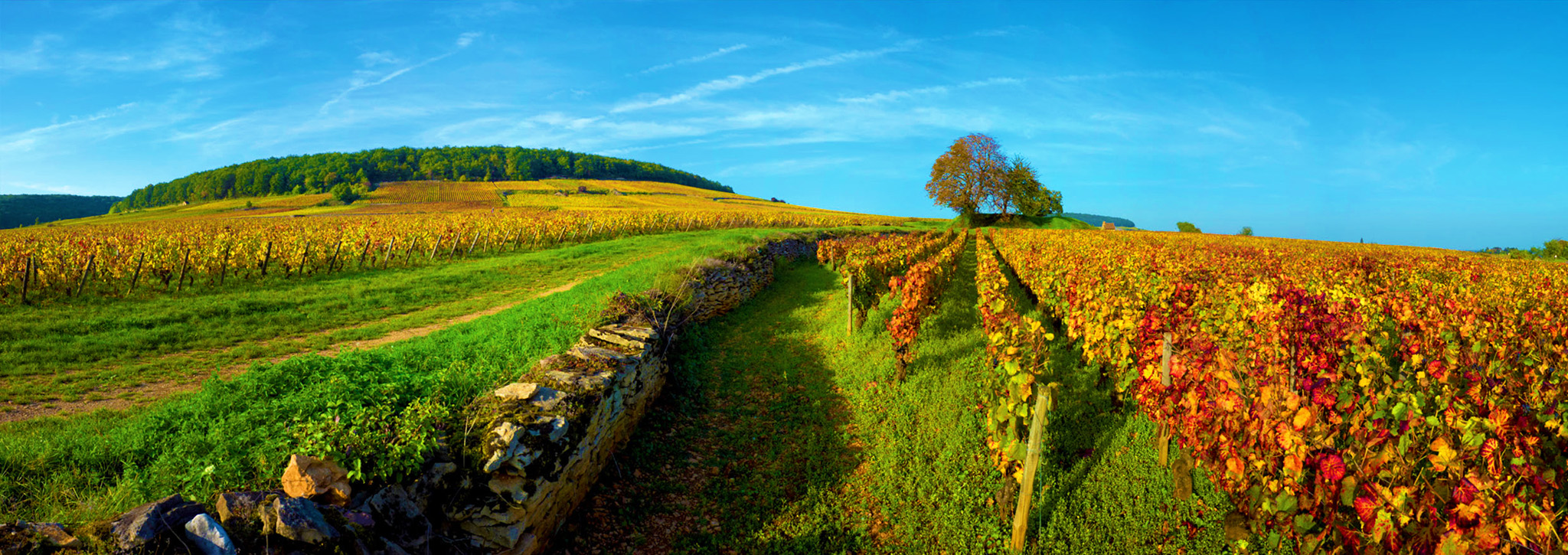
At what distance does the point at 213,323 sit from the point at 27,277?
529cm

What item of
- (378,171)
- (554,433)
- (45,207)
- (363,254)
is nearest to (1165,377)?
(554,433)

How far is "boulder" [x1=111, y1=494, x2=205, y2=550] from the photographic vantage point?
9.62 feet

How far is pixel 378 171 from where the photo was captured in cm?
10619

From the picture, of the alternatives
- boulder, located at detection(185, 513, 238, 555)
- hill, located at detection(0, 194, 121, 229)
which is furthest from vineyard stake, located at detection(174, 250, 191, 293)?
hill, located at detection(0, 194, 121, 229)

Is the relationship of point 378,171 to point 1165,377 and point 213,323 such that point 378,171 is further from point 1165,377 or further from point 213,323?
point 1165,377

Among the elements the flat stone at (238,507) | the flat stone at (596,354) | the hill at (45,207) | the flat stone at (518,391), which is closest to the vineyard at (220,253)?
the flat stone at (596,354)

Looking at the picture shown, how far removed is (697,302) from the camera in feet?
40.3

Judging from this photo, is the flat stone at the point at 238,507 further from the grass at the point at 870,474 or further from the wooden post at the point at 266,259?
the wooden post at the point at 266,259

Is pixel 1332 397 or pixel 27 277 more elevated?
pixel 1332 397

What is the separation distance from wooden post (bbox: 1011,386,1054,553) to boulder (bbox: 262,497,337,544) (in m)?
4.80

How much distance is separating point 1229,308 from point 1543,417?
2.98 m

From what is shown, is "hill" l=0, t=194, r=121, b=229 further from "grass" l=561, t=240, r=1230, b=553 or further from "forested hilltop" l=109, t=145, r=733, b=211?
"grass" l=561, t=240, r=1230, b=553

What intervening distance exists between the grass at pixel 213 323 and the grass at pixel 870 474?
697 centimetres

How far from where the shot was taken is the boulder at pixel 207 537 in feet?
10.1
